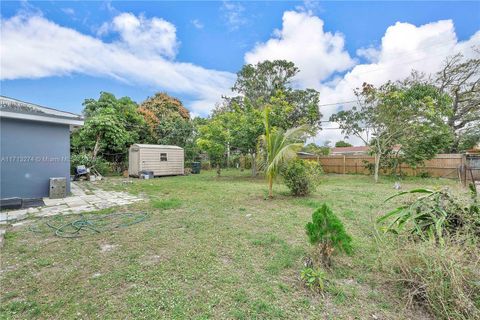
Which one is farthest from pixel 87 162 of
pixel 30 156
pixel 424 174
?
pixel 424 174

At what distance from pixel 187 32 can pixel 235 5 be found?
92.9 inches

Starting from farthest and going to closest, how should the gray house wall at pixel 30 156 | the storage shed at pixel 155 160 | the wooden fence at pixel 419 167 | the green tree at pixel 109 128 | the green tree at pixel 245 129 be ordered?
the green tree at pixel 109 128 < the storage shed at pixel 155 160 < the wooden fence at pixel 419 167 < the green tree at pixel 245 129 < the gray house wall at pixel 30 156

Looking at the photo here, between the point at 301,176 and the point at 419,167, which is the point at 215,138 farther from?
the point at 419,167

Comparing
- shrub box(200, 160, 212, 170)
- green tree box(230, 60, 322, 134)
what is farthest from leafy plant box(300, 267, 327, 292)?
shrub box(200, 160, 212, 170)

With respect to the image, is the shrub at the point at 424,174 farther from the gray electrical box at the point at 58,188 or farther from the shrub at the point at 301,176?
the gray electrical box at the point at 58,188

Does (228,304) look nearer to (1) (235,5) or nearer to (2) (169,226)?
(2) (169,226)

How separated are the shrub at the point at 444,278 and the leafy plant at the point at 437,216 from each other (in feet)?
0.96

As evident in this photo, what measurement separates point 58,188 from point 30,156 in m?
1.07

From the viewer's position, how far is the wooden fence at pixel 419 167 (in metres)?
10.8

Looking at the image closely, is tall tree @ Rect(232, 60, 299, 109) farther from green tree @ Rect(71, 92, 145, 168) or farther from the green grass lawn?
the green grass lawn

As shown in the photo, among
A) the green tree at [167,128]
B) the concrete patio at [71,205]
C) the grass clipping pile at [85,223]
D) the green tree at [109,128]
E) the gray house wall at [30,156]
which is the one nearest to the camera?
the grass clipping pile at [85,223]

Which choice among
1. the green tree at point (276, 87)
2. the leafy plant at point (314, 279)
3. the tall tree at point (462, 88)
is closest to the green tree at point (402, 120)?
the tall tree at point (462, 88)

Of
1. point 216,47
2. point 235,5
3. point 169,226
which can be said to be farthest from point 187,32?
point 169,226

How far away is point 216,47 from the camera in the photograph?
31.9 ft
